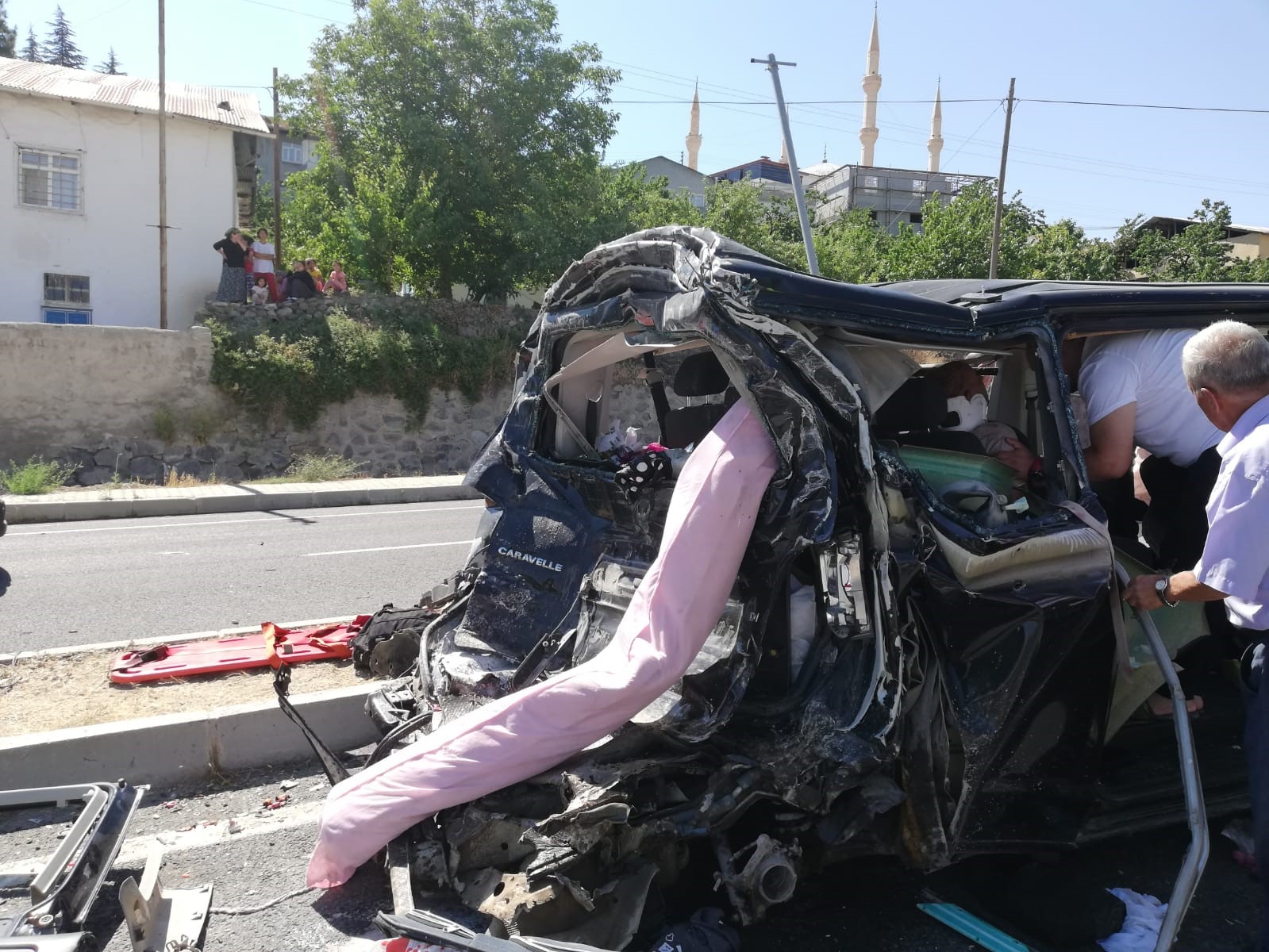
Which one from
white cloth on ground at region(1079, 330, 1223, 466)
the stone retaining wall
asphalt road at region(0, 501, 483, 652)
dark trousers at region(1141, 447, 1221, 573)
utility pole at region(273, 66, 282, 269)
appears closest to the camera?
white cloth on ground at region(1079, 330, 1223, 466)

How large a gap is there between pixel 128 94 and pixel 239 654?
22.3 m

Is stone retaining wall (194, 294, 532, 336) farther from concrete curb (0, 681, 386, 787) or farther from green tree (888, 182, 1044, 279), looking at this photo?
concrete curb (0, 681, 386, 787)

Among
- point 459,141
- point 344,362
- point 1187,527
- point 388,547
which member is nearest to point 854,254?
point 459,141

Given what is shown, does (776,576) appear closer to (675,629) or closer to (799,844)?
(675,629)

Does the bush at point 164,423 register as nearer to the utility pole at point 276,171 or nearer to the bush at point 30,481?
the bush at point 30,481

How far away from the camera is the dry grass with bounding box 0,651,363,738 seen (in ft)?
13.8

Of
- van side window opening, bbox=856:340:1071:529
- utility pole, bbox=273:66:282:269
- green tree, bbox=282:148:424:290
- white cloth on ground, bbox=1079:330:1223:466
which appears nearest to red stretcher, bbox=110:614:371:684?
van side window opening, bbox=856:340:1071:529

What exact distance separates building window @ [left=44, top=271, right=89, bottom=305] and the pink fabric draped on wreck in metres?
22.9

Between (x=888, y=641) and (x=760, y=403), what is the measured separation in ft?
2.56

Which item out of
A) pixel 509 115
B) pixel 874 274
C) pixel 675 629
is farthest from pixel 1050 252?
pixel 675 629

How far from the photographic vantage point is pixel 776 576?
2879 mm

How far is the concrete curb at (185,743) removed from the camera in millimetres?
3744

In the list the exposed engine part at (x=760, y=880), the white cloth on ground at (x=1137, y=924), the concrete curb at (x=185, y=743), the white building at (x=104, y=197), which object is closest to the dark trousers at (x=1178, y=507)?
the white cloth on ground at (x=1137, y=924)

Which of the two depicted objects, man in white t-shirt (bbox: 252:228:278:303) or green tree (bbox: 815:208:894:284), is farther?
green tree (bbox: 815:208:894:284)
